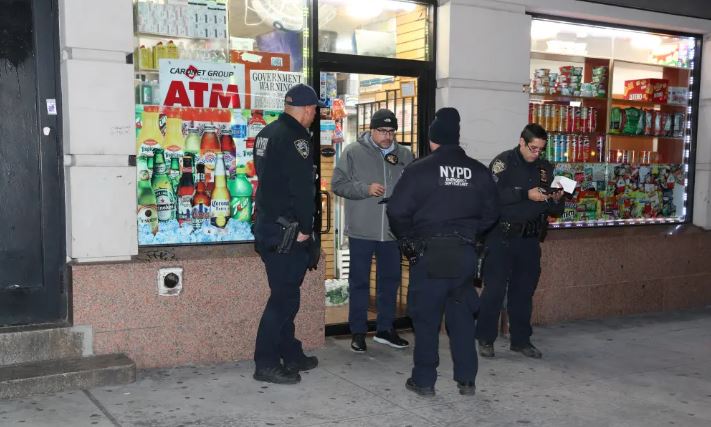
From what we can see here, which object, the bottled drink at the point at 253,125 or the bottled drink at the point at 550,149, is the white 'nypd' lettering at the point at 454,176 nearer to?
the bottled drink at the point at 253,125

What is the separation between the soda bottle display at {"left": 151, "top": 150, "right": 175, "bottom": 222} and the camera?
6.04 m

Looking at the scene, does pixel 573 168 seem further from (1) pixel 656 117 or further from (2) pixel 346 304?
(2) pixel 346 304

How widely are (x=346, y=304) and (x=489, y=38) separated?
303 centimetres

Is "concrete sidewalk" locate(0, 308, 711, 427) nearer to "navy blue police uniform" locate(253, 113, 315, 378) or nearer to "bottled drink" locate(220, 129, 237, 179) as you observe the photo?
"navy blue police uniform" locate(253, 113, 315, 378)

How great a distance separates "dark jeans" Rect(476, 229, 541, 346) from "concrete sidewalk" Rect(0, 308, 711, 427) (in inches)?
Result: 10.0

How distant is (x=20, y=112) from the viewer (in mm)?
5484

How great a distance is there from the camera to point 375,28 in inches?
279

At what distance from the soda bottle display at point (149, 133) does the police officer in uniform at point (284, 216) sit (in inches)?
41.0

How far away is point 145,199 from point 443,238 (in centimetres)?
250

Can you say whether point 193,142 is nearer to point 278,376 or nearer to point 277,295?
point 277,295

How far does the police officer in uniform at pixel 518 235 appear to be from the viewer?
6.24 meters

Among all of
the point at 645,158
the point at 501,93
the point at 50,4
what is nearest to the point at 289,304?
the point at 50,4

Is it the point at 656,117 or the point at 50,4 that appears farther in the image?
the point at 656,117

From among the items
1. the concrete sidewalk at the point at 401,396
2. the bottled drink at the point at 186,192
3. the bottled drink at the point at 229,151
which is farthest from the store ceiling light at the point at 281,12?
the concrete sidewalk at the point at 401,396
